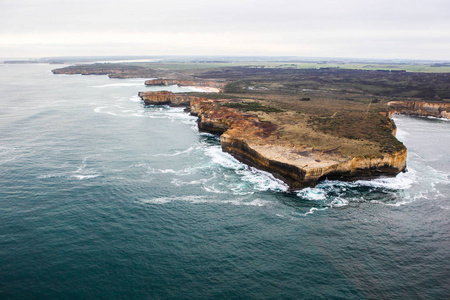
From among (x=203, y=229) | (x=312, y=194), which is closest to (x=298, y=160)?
(x=312, y=194)

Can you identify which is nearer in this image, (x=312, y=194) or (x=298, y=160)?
(x=312, y=194)

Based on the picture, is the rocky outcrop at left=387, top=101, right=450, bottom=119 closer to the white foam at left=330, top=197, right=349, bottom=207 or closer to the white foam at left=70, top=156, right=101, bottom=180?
the white foam at left=330, top=197, right=349, bottom=207

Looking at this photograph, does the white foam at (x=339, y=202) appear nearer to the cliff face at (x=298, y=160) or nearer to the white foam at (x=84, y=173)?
the cliff face at (x=298, y=160)

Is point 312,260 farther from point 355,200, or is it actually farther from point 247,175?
point 247,175

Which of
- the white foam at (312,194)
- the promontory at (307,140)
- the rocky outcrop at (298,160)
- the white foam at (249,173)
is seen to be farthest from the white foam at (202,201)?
the promontory at (307,140)

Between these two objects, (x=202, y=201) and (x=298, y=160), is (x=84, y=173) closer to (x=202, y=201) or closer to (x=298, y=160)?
(x=202, y=201)

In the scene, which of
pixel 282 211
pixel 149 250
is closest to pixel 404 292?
pixel 282 211

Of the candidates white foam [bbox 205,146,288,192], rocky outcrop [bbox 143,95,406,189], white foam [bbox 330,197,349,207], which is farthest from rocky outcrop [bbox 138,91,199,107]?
white foam [bbox 330,197,349,207]
